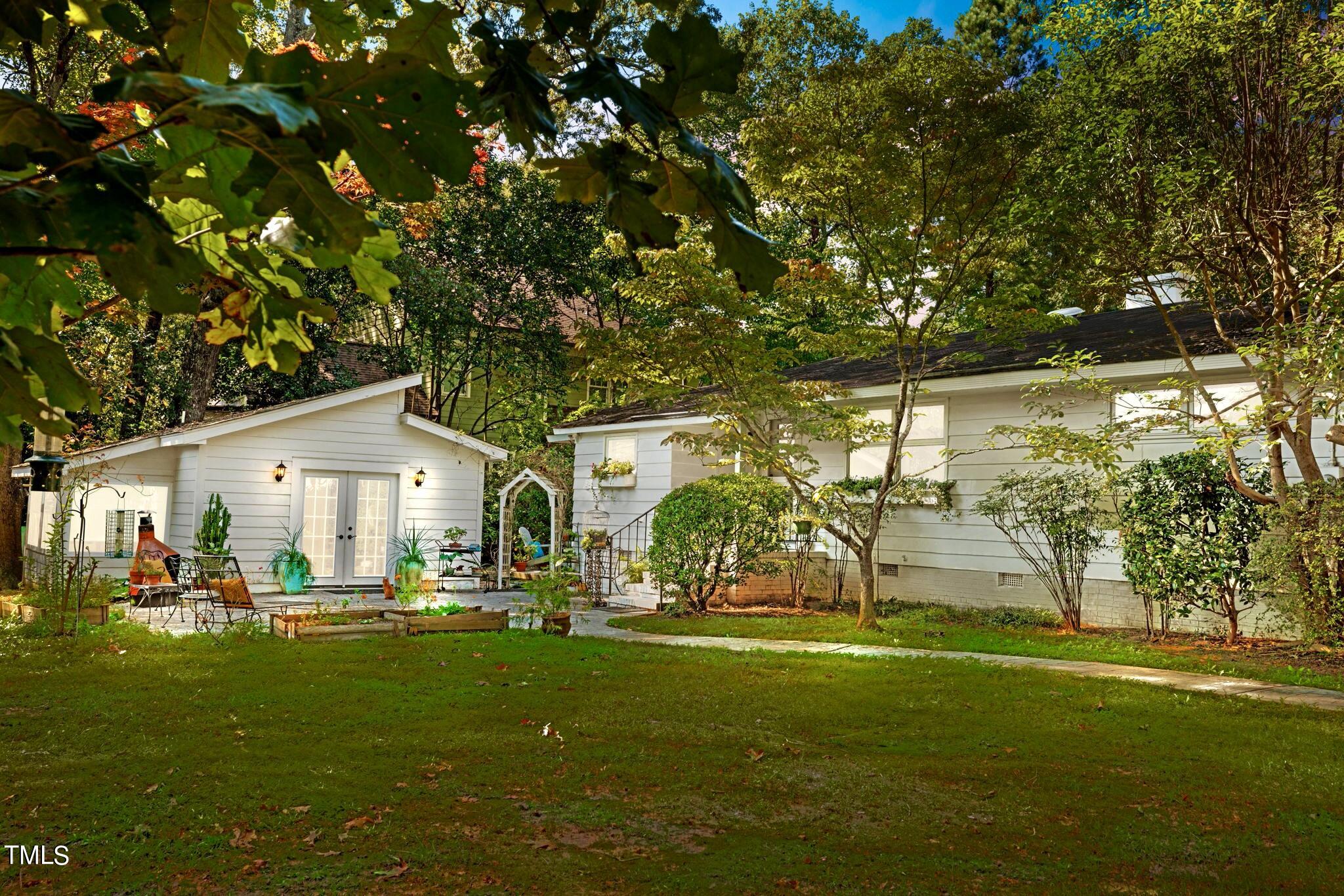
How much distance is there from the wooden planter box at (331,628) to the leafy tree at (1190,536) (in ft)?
29.6

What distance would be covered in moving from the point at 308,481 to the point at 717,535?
8300mm

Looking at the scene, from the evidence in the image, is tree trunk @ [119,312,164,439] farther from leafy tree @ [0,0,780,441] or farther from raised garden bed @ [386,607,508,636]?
leafy tree @ [0,0,780,441]

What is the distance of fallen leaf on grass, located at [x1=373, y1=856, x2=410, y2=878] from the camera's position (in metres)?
3.97

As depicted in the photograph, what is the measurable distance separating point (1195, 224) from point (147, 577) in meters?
15.1

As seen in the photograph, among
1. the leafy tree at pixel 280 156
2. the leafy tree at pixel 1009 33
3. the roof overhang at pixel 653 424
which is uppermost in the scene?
the leafy tree at pixel 1009 33

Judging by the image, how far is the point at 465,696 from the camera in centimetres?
768

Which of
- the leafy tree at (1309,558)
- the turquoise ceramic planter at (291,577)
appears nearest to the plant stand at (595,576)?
the turquoise ceramic planter at (291,577)

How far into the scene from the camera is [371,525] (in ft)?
61.1

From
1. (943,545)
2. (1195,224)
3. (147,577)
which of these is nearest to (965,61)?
(1195,224)

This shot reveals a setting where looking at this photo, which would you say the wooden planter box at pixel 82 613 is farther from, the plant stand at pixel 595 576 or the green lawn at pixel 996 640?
the plant stand at pixel 595 576

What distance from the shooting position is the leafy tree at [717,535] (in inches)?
559

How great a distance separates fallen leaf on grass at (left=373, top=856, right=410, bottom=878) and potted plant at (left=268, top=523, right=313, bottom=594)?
45.5 feet

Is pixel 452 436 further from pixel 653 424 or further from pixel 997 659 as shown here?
pixel 997 659

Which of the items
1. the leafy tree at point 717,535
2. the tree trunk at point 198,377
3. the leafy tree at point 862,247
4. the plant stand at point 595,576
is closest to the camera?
the leafy tree at point 862,247
